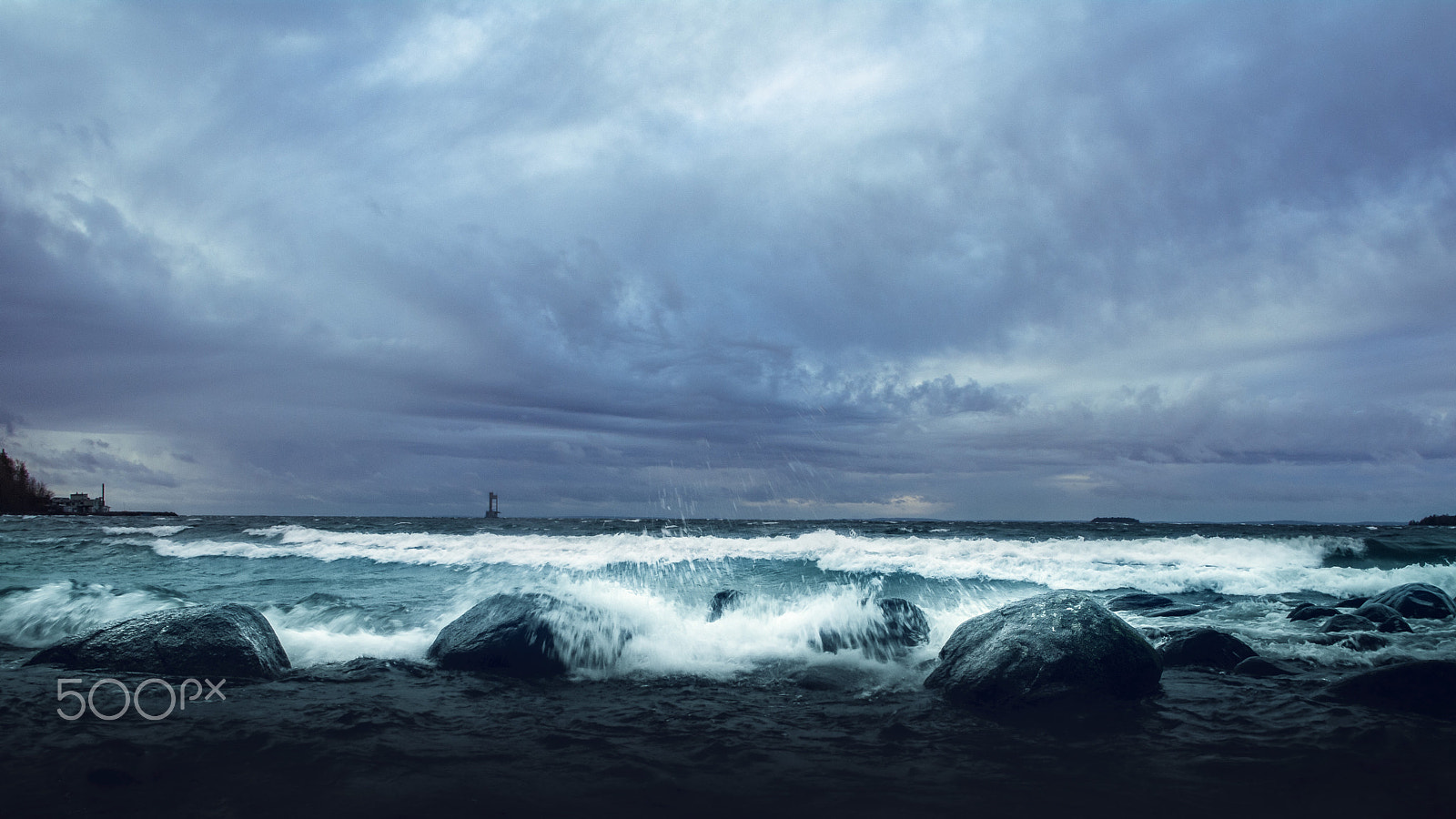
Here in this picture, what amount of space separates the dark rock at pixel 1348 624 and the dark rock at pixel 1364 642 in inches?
23.3

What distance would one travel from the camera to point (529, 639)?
Result: 755 cm

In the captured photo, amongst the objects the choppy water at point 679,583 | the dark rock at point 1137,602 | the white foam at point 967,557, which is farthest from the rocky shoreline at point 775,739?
the white foam at point 967,557

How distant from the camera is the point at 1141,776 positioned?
418 centimetres

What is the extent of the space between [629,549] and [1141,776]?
22.3m

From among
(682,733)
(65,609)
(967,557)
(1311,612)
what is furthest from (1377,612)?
(65,609)

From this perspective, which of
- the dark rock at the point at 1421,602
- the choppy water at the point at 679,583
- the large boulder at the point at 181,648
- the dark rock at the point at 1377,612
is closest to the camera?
the large boulder at the point at 181,648

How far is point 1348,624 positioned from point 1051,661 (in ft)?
21.8

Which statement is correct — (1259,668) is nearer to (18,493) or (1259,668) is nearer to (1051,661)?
(1051,661)

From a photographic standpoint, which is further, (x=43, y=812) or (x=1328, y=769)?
(x=1328, y=769)

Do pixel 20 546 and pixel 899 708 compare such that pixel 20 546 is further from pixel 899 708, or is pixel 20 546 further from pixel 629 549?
pixel 899 708

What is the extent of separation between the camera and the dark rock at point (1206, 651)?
729 cm

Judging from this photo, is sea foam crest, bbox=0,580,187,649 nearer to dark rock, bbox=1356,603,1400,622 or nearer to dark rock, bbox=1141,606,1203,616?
dark rock, bbox=1141,606,1203,616

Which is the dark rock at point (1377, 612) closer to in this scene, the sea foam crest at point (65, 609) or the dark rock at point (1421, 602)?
the dark rock at point (1421, 602)

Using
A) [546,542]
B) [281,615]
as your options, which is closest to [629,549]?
[546,542]
